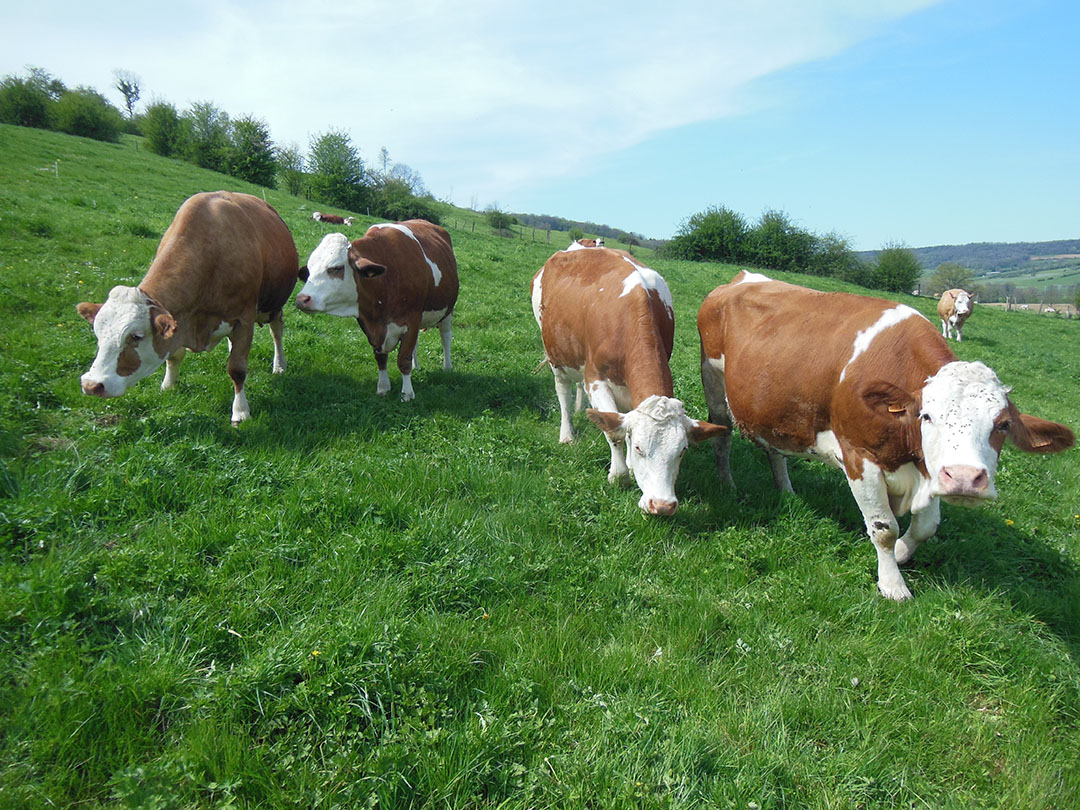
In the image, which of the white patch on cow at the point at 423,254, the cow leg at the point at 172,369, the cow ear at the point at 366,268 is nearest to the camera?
the cow leg at the point at 172,369

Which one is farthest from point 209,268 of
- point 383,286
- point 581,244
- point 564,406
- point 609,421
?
point 581,244

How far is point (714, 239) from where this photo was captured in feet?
186

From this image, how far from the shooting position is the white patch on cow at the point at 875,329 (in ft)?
14.6

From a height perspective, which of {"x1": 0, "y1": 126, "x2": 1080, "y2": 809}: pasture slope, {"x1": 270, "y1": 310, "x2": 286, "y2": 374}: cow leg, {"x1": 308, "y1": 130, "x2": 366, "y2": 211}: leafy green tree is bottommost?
{"x1": 0, "y1": 126, "x2": 1080, "y2": 809}: pasture slope

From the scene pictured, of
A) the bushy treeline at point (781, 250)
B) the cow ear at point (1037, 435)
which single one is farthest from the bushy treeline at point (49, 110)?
the cow ear at point (1037, 435)

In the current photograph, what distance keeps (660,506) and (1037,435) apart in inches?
98.4

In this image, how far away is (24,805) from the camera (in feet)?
7.50

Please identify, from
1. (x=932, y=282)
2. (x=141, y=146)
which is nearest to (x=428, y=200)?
(x=141, y=146)

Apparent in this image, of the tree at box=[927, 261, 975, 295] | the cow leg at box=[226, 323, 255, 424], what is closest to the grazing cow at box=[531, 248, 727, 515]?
the cow leg at box=[226, 323, 255, 424]

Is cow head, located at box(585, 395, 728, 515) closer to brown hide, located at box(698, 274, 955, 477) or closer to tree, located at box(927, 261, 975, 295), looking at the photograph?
brown hide, located at box(698, 274, 955, 477)

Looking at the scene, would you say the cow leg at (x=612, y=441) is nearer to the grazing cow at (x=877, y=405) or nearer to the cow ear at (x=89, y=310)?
the grazing cow at (x=877, y=405)

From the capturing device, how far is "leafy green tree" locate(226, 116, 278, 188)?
51.2m

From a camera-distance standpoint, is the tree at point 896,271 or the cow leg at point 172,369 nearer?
the cow leg at point 172,369

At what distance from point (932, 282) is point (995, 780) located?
8089cm
